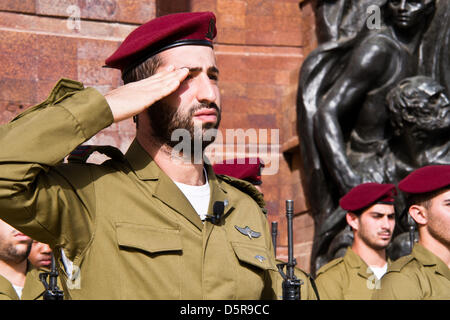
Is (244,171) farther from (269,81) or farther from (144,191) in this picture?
(269,81)

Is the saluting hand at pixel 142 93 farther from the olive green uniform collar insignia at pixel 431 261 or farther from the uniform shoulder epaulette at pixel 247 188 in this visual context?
the olive green uniform collar insignia at pixel 431 261

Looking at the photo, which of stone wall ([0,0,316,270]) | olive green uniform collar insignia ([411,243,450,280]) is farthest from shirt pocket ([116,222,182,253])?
stone wall ([0,0,316,270])

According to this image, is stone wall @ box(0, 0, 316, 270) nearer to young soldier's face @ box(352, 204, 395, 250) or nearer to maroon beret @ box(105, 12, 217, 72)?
young soldier's face @ box(352, 204, 395, 250)

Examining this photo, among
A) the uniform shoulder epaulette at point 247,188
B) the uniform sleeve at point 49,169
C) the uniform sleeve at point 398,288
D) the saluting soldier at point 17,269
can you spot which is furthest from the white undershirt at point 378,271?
the uniform sleeve at point 49,169

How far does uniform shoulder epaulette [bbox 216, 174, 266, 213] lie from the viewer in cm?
276

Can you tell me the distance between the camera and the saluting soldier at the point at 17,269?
4664 mm

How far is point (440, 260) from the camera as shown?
13.7ft

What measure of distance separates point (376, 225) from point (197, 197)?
390 centimetres

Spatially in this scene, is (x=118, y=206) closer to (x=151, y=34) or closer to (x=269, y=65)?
(x=151, y=34)

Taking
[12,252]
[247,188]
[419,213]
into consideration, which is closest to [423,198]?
[419,213]

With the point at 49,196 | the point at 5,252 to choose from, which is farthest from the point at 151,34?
the point at 5,252

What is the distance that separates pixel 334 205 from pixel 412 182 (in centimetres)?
301

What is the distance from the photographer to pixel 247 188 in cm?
279

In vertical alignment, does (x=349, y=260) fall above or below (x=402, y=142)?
below
